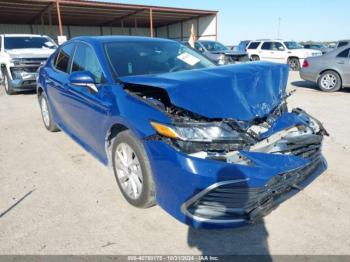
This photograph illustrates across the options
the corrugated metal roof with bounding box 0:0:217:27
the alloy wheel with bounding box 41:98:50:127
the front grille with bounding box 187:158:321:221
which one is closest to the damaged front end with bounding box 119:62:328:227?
the front grille with bounding box 187:158:321:221

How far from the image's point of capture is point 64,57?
4570 mm

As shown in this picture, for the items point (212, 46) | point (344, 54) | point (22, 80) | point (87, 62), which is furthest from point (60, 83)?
point (212, 46)

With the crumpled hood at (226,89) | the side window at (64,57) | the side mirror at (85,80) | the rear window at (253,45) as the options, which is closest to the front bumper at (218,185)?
the crumpled hood at (226,89)

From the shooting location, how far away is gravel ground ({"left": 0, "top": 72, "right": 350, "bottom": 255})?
2531 mm

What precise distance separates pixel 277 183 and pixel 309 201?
93 centimetres

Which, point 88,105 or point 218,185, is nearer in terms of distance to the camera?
point 218,185

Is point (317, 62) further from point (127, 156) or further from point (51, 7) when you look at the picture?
point (51, 7)

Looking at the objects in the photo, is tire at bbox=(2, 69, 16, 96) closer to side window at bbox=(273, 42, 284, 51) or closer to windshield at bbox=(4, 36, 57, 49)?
windshield at bbox=(4, 36, 57, 49)

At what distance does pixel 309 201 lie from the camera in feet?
10.3

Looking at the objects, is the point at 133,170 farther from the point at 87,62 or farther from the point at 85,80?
the point at 87,62

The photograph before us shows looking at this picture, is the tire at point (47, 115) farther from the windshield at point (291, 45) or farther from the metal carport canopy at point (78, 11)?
the metal carport canopy at point (78, 11)

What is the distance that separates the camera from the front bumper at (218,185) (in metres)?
2.28

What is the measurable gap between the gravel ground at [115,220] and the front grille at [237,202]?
1.05 ft

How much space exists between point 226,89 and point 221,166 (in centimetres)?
83
